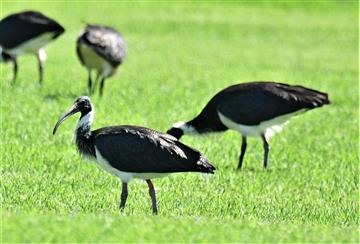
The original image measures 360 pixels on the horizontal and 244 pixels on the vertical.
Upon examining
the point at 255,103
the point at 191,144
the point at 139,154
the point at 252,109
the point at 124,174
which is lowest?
the point at 191,144

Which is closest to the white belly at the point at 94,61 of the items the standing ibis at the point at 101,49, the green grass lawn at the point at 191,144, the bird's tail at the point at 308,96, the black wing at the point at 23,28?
the standing ibis at the point at 101,49

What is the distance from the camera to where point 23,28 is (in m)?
23.6

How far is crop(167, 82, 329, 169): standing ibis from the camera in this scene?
1594 cm

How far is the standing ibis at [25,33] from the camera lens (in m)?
23.4

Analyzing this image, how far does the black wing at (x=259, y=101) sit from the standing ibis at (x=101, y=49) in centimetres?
634

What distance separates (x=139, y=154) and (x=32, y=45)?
1285 centimetres

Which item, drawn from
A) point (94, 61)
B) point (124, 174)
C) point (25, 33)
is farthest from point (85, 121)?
point (25, 33)

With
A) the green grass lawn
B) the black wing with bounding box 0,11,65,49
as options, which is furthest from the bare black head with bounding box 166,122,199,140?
the black wing with bounding box 0,11,65,49

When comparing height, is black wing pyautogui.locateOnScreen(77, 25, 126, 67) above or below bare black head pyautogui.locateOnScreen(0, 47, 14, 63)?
above

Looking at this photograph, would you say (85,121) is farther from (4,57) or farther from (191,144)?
(4,57)

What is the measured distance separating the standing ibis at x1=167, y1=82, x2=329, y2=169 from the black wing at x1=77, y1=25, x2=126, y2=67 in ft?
20.4

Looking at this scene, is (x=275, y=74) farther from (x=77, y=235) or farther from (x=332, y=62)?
(x=77, y=235)

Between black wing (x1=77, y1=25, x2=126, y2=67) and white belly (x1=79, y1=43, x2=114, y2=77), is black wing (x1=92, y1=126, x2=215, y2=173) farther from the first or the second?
white belly (x1=79, y1=43, x2=114, y2=77)

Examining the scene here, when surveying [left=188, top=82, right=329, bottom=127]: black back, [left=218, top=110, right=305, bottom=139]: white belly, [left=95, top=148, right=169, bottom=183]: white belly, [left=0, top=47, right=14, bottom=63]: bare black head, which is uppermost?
[left=95, top=148, right=169, bottom=183]: white belly
